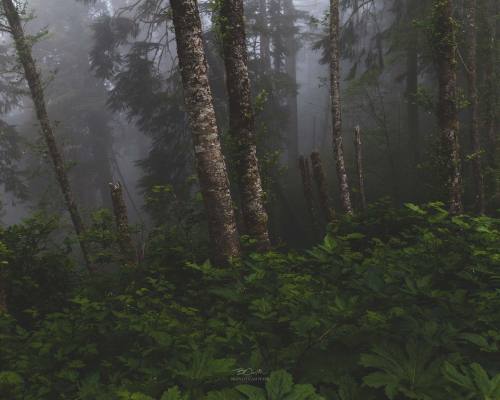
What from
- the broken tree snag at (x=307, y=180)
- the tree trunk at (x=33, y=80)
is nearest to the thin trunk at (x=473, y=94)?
the broken tree snag at (x=307, y=180)

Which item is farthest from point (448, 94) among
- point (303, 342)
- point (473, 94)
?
point (303, 342)

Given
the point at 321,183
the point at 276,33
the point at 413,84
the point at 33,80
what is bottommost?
the point at 321,183

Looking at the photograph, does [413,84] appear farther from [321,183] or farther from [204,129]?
[204,129]

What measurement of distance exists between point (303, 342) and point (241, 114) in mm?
4595

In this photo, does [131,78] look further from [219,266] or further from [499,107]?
[499,107]

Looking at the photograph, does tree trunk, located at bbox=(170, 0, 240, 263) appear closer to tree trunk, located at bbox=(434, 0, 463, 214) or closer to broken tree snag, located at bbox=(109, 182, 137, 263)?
broken tree snag, located at bbox=(109, 182, 137, 263)

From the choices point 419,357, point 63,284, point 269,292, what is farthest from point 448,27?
point 63,284

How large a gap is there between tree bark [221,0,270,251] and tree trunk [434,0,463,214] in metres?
4.36

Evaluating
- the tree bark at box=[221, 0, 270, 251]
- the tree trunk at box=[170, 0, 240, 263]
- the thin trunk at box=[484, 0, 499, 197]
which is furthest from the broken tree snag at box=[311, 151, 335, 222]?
the thin trunk at box=[484, 0, 499, 197]

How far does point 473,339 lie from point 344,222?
186 inches

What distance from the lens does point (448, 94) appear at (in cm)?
812

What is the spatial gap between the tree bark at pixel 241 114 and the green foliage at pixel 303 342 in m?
1.91

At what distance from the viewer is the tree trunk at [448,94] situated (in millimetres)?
7949

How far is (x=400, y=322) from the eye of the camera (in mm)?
2414
